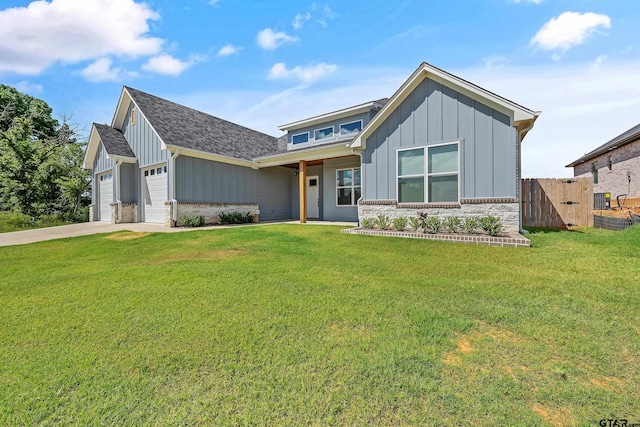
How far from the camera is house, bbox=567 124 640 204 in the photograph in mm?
16062

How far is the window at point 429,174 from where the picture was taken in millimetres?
8547

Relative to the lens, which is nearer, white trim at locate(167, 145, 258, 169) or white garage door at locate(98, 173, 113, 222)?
white trim at locate(167, 145, 258, 169)

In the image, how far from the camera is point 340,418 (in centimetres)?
167

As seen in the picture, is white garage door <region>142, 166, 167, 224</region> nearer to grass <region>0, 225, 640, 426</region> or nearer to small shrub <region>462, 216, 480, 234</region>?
grass <region>0, 225, 640, 426</region>

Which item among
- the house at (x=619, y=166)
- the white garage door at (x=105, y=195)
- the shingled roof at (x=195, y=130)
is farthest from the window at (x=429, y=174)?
the white garage door at (x=105, y=195)

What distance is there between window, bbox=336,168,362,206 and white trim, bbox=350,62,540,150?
11.4 feet

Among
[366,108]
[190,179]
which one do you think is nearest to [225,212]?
[190,179]

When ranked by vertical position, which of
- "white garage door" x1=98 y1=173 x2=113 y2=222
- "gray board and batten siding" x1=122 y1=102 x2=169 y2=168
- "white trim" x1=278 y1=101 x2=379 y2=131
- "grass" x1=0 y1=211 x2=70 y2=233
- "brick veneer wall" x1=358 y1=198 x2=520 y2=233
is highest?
"white trim" x1=278 y1=101 x2=379 y2=131

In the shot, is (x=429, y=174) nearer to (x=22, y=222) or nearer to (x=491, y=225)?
(x=491, y=225)

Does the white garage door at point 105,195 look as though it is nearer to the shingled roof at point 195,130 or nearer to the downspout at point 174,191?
the shingled roof at point 195,130

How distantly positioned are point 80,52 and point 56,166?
7.18 meters

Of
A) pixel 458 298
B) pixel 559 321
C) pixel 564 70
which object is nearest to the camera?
pixel 559 321

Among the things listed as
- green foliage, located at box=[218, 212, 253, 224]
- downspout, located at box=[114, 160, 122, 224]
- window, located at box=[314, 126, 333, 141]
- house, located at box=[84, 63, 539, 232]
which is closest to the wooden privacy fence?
house, located at box=[84, 63, 539, 232]

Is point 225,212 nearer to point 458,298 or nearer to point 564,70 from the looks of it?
point 458,298
